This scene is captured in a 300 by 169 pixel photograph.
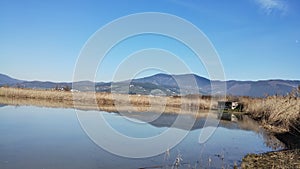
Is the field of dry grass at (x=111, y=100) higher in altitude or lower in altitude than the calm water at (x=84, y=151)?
higher

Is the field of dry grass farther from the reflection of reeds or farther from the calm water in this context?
the calm water

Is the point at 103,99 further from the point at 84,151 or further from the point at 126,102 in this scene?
the point at 84,151

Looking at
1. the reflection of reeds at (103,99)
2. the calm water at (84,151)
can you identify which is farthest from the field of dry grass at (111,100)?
the calm water at (84,151)

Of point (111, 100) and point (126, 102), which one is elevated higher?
point (111, 100)

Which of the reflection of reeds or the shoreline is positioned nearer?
the shoreline

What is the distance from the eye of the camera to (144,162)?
32.7ft

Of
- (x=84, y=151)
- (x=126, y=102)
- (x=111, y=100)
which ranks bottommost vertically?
(x=84, y=151)

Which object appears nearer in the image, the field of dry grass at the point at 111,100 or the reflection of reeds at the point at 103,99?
the field of dry grass at the point at 111,100

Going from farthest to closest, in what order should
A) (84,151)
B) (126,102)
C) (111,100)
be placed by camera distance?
(126,102) → (111,100) → (84,151)

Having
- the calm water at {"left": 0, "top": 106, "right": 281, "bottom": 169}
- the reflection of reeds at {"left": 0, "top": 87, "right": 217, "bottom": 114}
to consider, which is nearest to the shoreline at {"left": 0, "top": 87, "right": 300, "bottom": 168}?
the reflection of reeds at {"left": 0, "top": 87, "right": 217, "bottom": 114}

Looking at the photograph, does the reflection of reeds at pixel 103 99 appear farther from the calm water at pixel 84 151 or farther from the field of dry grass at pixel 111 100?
the calm water at pixel 84 151

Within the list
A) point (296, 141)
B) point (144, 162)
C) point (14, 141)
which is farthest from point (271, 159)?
point (14, 141)

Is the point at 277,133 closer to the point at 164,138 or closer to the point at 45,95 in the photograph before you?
the point at 164,138

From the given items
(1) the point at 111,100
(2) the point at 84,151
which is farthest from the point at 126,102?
(2) the point at 84,151
